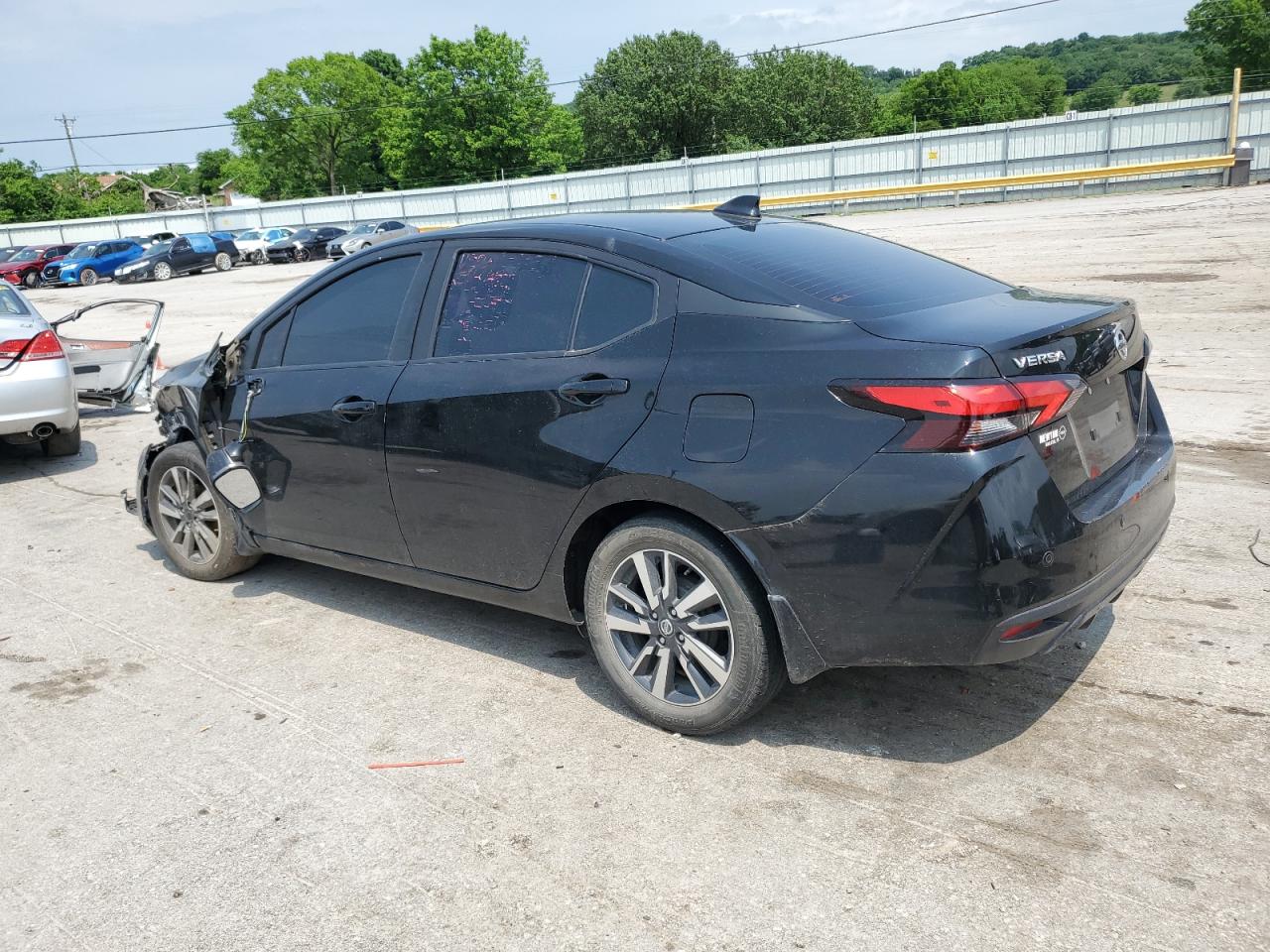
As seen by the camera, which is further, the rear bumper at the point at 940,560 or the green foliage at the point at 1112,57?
the green foliage at the point at 1112,57

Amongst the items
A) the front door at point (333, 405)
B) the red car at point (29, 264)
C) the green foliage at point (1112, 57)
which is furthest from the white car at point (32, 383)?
the green foliage at point (1112, 57)

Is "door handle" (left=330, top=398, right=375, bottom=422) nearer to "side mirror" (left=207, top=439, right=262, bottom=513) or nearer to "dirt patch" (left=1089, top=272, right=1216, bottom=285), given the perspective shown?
"side mirror" (left=207, top=439, right=262, bottom=513)

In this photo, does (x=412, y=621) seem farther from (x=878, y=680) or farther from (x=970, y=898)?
(x=970, y=898)

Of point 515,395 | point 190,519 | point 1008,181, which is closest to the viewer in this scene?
point 515,395

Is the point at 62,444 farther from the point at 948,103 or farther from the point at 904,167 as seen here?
the point at 948,103

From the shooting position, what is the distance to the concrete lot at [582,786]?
8.99 ft

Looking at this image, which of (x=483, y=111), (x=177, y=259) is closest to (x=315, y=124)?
(x=483, y=111)

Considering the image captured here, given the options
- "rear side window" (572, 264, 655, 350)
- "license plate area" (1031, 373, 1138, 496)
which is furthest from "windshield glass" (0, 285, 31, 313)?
"license plate area" (1031, 373, 1138, 496)

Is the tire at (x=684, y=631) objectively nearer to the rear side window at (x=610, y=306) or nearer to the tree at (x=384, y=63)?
the rear side window at (x=610, y=306)

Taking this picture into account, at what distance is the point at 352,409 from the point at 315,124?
9958 centimetres

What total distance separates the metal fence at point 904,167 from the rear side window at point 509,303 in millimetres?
25900

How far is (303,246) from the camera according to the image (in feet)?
134

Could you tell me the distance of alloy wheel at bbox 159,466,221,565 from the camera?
17.8 ft

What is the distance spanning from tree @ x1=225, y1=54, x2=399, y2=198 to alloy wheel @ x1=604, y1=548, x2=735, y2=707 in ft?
317
